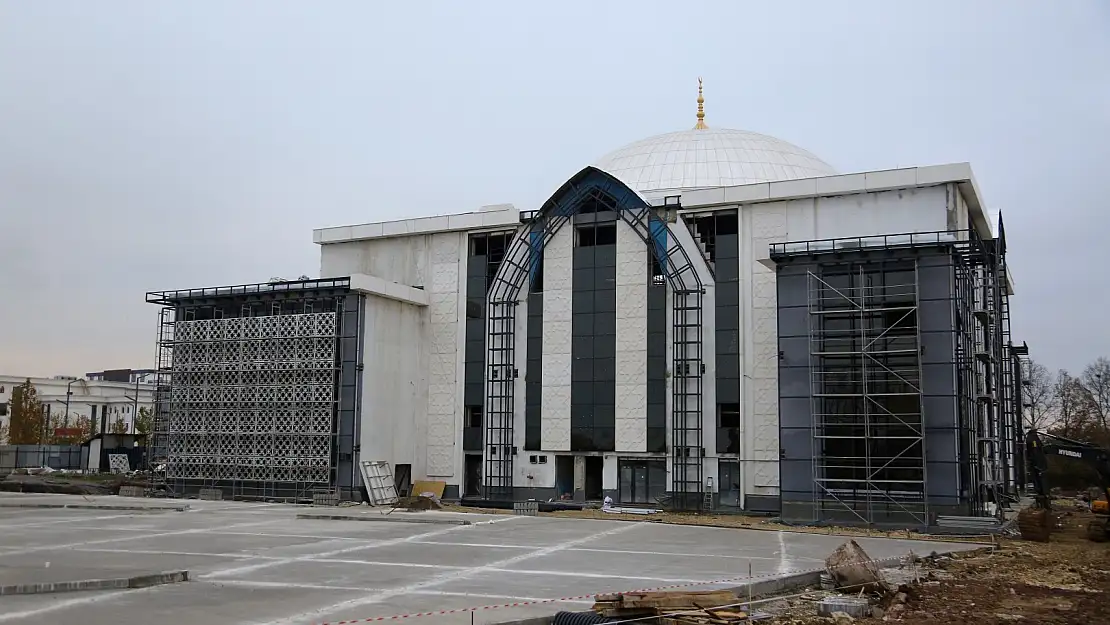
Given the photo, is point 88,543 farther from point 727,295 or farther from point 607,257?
point 727,295

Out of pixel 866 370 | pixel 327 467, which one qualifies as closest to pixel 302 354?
pixel 327 467

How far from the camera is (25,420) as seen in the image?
74312 mm

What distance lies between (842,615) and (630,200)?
91.6 ft

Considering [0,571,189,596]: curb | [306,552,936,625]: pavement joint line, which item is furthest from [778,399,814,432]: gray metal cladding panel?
[0,571,189,596]: curb

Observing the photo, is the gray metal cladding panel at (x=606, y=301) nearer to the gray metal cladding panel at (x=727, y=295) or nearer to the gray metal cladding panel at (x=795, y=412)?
the gray metal cladding panel at (x=727, y=295)

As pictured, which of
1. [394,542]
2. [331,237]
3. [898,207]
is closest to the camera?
[394,542]

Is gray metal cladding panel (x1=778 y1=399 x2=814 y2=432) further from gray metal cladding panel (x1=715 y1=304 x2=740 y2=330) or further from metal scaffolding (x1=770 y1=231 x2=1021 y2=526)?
gray metal cladding panel (x1=715 y1=304 x2=740 y2=330)

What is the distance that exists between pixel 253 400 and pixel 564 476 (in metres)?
13.8

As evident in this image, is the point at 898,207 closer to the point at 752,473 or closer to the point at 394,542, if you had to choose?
the point at 752,473

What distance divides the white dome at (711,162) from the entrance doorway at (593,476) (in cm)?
1219

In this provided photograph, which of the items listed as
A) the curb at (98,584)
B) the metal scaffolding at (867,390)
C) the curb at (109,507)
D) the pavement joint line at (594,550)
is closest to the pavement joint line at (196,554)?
the curb at (98,584)

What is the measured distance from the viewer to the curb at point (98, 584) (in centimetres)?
1553

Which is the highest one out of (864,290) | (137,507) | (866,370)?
(864,290)

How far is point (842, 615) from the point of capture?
49.4 feet
